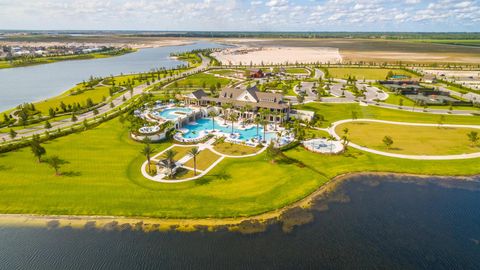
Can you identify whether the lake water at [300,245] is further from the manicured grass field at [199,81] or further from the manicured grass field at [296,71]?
the manicured grass field at [296,71]

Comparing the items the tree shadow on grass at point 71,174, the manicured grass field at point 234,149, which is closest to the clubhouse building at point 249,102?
the manicured grass field at point 234,149

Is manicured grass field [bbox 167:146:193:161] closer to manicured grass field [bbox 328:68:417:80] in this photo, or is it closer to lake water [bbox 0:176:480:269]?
lake water [bbox 0:176:480:269]

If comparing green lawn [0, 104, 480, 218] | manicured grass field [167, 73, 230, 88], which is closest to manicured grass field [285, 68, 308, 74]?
manicured grass field [167, 73, 230, 88]

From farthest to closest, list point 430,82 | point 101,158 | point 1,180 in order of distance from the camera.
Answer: point 430,82, point 101,158, point 1,180

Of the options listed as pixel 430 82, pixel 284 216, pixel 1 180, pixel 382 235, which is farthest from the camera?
pixel 430 82

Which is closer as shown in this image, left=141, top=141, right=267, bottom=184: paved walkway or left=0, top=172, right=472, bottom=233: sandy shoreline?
left=0, top=172, right=472, bottom=233: sandy shoreline

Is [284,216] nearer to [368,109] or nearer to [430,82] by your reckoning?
[368,109]

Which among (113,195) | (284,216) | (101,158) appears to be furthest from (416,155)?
(101,158)
